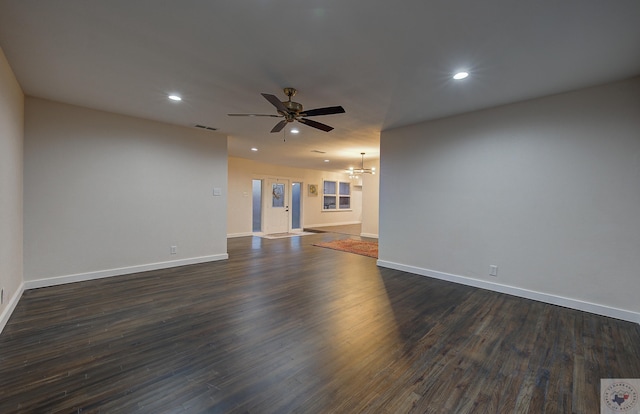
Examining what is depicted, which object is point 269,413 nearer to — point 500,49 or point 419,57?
point 419,57

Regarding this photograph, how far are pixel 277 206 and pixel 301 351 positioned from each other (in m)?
7.79

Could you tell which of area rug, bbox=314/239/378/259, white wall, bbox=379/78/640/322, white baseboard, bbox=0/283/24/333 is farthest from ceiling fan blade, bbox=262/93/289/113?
area rug, bbox=314/239/378/259

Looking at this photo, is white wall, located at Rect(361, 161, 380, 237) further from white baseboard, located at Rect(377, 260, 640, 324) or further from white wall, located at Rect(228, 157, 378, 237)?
white baseboard, located at Rect(377, 260, 640, 324)

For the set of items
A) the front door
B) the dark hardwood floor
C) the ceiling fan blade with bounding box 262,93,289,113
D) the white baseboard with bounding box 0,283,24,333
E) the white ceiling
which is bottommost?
the dark hardwood floor

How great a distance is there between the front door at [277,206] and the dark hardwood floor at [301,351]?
5682 millimetres

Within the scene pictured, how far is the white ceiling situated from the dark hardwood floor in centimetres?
256

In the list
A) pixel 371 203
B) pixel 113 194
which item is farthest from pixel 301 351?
pixel 371 203

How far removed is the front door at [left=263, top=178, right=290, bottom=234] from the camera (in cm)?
943

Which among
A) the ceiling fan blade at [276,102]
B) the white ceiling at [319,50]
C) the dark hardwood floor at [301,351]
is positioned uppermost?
Answer: the white ceiling at [319,50]

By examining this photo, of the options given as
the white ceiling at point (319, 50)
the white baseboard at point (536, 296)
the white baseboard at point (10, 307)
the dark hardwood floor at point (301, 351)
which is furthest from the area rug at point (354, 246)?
the white baseboard at point (10, 307)

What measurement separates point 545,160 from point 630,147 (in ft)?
2.31

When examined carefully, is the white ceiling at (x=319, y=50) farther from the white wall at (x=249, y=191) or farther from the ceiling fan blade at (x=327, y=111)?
the white wall at (x=249, y=191)

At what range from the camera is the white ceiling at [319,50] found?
6.14ft

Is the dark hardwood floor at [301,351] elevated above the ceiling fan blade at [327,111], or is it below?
below
